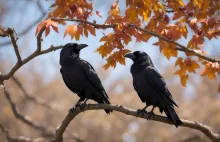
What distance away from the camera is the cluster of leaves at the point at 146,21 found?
4898 mm

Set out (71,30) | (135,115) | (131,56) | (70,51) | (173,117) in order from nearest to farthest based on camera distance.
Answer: (135,115), (173,117), (71,30), (131,56), (70,51)

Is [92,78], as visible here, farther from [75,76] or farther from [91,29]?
[91,29]

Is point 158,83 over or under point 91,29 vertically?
under

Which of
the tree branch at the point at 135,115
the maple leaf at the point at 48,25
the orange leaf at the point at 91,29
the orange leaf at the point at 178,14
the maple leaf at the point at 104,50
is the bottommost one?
the tree branch at the point at 135,115

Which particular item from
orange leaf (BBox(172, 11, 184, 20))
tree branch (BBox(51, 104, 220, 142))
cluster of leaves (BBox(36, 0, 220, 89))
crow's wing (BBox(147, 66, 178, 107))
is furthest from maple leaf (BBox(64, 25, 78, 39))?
orange leaf (BBox(172, 11, 184, 20))

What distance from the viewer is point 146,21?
5.04 metres

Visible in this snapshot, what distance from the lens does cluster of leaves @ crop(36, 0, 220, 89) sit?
4.90m

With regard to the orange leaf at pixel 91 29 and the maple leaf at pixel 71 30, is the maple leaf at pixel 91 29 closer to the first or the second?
the orange leaf at pixel 91 29

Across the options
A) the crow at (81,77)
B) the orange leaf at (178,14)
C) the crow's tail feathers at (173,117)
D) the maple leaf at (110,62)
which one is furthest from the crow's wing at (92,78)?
the orange leaf at (178,14)

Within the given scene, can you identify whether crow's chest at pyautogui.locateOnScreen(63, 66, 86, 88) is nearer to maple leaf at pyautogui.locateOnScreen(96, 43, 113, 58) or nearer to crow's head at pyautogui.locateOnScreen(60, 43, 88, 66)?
crow's head at pyautogui.locateOnScreen(60, 43, 88, 66)

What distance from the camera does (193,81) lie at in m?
20.0

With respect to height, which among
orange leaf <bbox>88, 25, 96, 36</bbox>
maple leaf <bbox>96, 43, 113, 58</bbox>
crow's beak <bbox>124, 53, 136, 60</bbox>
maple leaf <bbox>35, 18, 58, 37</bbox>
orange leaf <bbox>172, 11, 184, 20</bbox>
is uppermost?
orange leaf <bbox>172, 11, 184, 20</bbox>

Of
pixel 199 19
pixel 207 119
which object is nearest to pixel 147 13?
pixel 199 19

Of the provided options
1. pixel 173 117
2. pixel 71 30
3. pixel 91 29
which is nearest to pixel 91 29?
pixel 91 29
